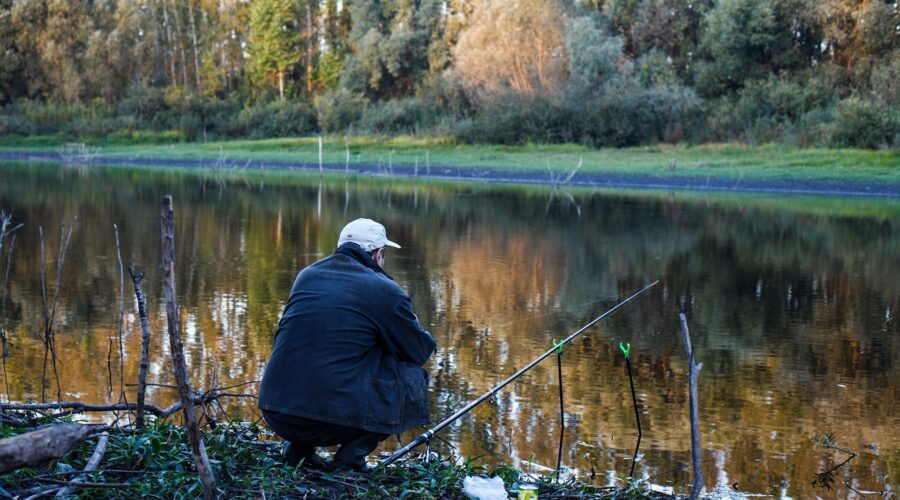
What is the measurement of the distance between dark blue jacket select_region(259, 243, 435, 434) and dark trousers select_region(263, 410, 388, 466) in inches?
2.6

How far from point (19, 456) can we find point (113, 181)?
113ft

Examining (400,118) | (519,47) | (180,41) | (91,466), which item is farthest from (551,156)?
(180,41)

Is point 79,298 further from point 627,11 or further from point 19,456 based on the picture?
point 627,11

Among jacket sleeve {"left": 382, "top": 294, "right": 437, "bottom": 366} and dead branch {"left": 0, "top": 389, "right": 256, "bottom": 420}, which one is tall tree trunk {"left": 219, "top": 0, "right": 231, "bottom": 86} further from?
jacket sleeve {"left": 382, "top": 294, "right": 437, "bottom": 366}

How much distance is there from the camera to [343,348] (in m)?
5.33

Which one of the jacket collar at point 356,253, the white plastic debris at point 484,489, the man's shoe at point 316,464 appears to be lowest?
the white plastic debris at point 484,489

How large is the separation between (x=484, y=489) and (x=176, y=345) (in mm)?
1753

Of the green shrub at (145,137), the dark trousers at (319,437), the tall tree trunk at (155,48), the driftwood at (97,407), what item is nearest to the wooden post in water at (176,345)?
the dark trousers at (319,437)

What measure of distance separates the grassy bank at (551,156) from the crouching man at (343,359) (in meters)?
28.0

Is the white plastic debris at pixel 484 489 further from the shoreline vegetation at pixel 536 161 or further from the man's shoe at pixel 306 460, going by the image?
the shoreline vegetation at pixel 536 161

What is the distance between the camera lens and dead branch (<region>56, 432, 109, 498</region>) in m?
4.66

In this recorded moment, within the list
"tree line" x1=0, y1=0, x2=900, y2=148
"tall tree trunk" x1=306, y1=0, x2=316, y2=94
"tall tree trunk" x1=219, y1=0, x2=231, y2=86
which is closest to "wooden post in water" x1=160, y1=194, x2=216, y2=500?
"tree line" x1=0, y1=0, x2=900, y2=148

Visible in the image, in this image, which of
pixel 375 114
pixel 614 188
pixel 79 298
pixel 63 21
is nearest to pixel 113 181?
pixel 614 188

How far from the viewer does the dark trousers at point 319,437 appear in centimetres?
538
